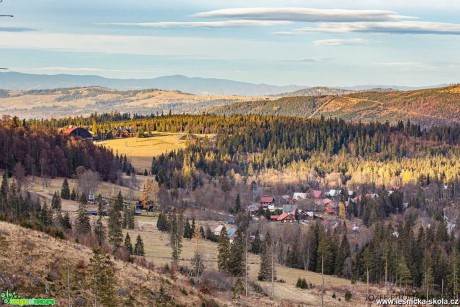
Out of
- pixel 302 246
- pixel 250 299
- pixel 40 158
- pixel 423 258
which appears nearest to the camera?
pixel 250 299

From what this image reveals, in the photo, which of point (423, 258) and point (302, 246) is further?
point (302, 246)

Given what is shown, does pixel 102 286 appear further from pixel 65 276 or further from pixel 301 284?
pixel 301 284

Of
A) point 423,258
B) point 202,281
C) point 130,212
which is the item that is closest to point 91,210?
point 130,212

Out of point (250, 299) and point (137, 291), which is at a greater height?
point (137, 291)

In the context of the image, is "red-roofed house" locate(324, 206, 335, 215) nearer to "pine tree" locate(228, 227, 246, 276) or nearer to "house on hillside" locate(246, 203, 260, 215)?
"house on hillside" locate(246, 203, 260, 215)

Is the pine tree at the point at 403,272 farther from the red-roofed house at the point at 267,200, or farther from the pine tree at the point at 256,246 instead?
the red-roofed house at the point at 267,200

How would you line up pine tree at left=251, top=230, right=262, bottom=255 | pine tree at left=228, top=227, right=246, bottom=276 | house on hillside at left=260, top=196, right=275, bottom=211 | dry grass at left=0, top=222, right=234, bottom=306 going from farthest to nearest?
1. house on hillside at left=260, top=196, right=275, bottom=211
2. pine tree at left=251, top=230, right=262, bottom=255
3. pine tree at left=228, top=227, right=246, bottom=276
4. dry grass at left=0, top=222, right=234, bottom=306

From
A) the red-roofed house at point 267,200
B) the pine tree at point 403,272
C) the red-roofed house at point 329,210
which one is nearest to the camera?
the pine tree at point 403,272

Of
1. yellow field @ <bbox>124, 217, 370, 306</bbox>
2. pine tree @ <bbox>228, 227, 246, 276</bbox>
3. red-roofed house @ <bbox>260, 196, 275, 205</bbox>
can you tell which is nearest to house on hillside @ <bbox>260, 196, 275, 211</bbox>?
red-roofed house @ <bbox>260, 196, 275, 205</bbox>

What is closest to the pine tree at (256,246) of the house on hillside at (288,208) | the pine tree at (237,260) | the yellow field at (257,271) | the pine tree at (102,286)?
the yellow field at (257,271)

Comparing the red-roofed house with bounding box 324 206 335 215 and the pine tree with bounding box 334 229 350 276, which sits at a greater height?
the pine tree with bounding box 334 229 350 276

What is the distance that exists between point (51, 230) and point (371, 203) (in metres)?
123

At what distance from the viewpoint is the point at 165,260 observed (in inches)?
3639

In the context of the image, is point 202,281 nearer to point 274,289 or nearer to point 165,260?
point 274,289
